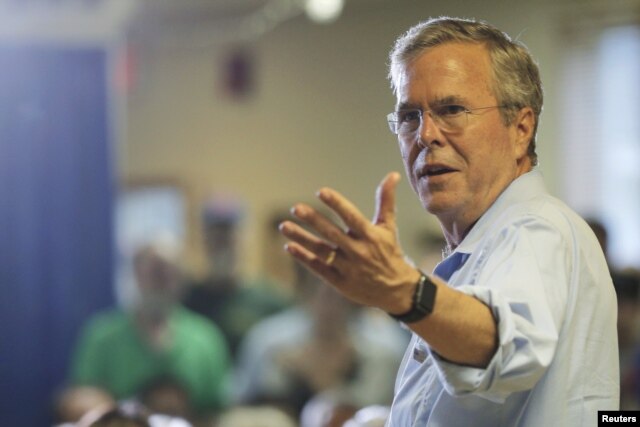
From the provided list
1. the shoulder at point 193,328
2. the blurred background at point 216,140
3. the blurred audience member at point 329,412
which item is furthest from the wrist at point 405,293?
the shoulder at point 193,328

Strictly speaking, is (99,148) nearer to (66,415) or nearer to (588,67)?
(66,415)

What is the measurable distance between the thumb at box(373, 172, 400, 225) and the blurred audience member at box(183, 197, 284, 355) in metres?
3.50

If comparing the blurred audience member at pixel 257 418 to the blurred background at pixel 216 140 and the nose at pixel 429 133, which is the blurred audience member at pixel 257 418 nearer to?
the blurred background at pixel 216 140

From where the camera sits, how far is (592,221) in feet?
12.0

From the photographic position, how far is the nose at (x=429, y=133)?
1.48 meters

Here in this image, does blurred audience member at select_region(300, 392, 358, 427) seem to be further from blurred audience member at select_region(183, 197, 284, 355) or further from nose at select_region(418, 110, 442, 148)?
nose at select_region(418, 110, 442, 148)

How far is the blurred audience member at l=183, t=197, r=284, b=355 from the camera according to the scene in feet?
15.6

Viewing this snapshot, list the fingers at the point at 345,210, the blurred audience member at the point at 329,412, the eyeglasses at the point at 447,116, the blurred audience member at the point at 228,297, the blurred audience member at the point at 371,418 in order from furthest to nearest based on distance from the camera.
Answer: the blurred audience member at the point at 228,297 → the blurred audience member at the point at 329,412 → the blurred audience member at the point at 371,418 → the eyeglasses at the point at 447,116 → the fingers at the point at 345,210

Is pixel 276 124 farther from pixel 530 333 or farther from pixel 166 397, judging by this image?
pixel 530 333

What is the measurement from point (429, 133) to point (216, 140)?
5798 millimetres

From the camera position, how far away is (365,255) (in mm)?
1202

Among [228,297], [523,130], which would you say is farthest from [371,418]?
[228,297]

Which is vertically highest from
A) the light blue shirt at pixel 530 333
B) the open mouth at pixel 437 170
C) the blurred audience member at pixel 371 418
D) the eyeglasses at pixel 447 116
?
the eyeglasses at pixel 447 116

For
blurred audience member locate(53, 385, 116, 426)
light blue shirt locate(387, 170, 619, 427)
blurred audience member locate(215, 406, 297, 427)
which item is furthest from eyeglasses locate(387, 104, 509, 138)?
blurred audience member locate(53, 385, 116, 426)
